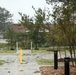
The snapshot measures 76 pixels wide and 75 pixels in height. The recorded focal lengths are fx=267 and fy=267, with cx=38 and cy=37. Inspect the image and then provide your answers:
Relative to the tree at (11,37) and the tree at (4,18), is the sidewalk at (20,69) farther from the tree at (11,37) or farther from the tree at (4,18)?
the tree at (4,18)

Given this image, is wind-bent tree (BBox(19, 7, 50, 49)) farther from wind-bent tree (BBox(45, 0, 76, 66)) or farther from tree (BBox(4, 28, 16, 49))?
wind-bent tree (BBox(45, 0, 76, 66))

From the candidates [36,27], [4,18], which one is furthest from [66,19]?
[4,18]

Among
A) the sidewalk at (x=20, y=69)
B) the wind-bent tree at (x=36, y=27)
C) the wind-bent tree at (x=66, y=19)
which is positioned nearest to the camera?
the sidewalk at (x=20, y=69)

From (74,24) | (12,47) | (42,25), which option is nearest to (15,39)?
(12,47)

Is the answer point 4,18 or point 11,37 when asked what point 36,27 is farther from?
point 4,18

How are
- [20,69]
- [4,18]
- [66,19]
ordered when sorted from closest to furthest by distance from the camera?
[66,19] < [20,69] < [4,18]

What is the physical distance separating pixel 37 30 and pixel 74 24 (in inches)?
930

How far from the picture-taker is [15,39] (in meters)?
37.9

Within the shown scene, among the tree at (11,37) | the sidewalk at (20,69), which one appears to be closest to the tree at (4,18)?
the tree at (11,37)

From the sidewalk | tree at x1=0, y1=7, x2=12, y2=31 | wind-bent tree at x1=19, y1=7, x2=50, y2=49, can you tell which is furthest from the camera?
tree at x1=0, y1=7, x2=12, y2=31

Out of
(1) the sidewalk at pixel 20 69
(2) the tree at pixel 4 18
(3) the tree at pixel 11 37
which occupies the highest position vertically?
(2) the tree at pixel 4 18

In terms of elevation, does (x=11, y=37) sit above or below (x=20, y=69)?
above

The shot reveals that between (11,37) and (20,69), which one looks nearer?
(20,69)

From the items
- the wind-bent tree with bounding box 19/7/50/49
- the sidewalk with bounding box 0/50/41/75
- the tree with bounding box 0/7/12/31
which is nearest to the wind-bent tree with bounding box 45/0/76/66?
the sidewalk with bounding box 0/50/41/75
